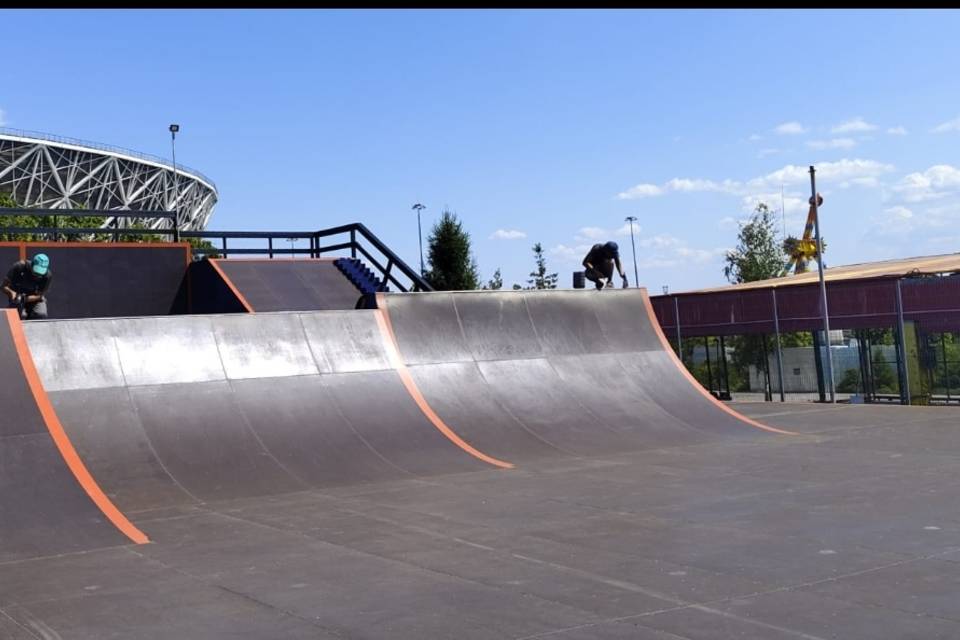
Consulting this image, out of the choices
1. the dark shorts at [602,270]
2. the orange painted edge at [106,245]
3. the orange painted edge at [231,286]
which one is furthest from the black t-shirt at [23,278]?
the dark shorts at [602,270]

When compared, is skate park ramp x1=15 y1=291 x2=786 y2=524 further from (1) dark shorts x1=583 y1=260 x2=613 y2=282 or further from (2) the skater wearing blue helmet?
(2) the skater wearing blue helmet

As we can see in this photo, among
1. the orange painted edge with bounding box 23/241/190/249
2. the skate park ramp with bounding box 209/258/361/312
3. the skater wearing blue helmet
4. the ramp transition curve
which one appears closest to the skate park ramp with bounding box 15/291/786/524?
the ramp transition curve

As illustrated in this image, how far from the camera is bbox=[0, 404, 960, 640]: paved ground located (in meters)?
5.25

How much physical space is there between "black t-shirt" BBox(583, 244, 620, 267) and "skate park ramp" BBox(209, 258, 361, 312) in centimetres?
470

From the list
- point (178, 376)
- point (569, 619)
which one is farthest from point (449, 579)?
point (178, 376)

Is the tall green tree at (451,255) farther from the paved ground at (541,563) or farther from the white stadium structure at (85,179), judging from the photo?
the white stadium structure at (85,179)

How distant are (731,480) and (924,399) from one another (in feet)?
38.5

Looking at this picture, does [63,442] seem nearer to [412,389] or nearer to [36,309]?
[36,309]

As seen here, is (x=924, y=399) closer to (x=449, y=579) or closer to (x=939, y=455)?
(x=939, y=455)

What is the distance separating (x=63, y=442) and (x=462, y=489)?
4.09 m

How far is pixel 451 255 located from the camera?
126 feet

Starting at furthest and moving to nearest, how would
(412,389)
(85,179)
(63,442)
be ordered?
1. (85,179)
2. (412,389)
3. (63,442)

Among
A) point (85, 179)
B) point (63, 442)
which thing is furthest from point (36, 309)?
point (85, 179)

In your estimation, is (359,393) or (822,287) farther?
(822,287)
